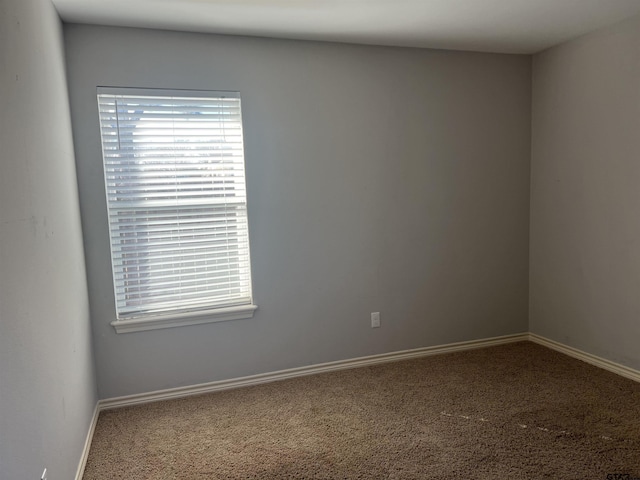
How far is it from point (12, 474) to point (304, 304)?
2117mm

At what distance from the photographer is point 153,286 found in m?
2.86

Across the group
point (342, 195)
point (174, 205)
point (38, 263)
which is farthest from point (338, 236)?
point (38, 263)

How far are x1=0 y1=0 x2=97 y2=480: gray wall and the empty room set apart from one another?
0.03 meters

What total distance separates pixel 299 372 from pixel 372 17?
2.46 meters

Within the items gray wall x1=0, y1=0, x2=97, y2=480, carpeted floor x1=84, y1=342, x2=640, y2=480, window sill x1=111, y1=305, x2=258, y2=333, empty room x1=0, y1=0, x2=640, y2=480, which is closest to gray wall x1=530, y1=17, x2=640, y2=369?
empty room x1=0, y1=0, x2=640, y2=480

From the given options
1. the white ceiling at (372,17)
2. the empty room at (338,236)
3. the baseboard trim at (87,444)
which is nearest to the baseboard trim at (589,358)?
the empty room at (338,236)

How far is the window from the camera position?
2746mm

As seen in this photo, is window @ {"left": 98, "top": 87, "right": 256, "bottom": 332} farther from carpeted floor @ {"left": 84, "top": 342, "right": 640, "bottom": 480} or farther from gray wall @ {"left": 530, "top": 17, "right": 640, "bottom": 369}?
gray wall @ {"left": 530, "top": 17, "right": 640, "bottom": 369}

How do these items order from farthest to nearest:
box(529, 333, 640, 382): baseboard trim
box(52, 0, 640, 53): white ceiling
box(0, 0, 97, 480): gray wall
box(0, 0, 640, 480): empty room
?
box(529, 333, 640, 382): baseboard trim < box(52, 0, 640, 53): white ceiling < box(0, 0, 640, 480): empty room < box(0, 0, 97, 480): gray wall

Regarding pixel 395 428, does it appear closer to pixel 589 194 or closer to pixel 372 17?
pixel 589 194

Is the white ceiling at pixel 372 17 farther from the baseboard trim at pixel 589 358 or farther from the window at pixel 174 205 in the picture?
the baseboard trim at pixel 589 358

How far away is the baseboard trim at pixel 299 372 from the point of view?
2.86m

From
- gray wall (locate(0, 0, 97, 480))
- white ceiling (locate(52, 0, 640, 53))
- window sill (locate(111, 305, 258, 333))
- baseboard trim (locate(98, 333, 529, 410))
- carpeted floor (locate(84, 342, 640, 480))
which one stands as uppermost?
white ceiling (locate(52, 0, 640, 53))

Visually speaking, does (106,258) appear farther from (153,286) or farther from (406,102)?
(406,102)
